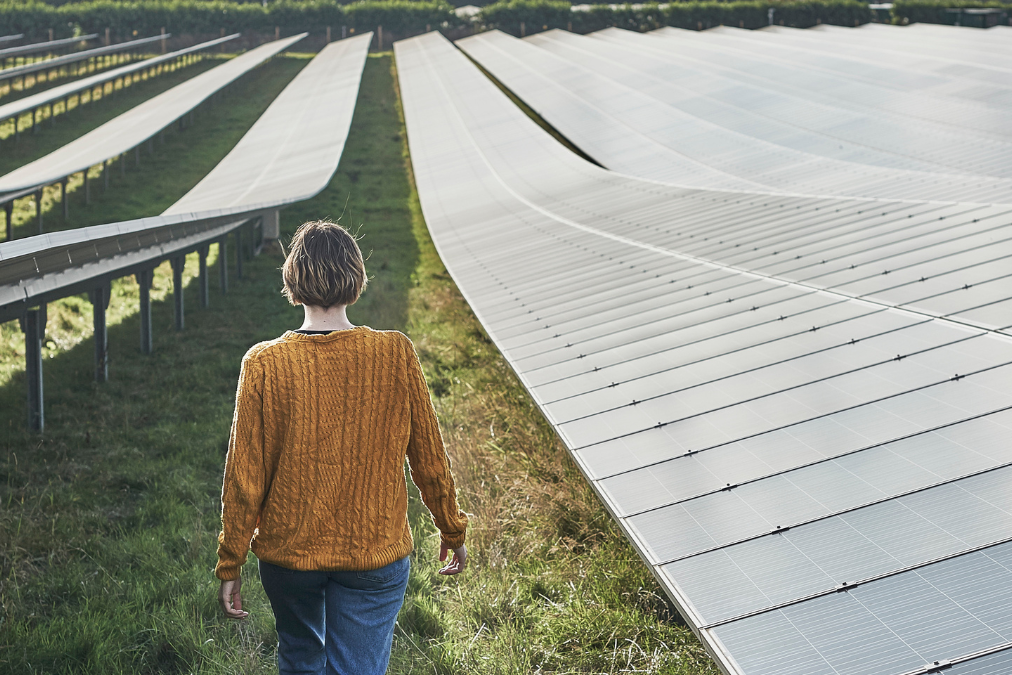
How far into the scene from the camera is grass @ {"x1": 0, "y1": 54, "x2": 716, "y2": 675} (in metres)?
5.32

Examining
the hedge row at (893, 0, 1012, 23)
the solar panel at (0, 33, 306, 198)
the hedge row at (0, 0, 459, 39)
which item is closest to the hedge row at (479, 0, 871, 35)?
the hedge row at (893, 0, 1012, 23)

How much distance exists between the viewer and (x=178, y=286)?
48.6 ft

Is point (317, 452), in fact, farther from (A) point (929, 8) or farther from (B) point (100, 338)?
(A) point (929, 8)

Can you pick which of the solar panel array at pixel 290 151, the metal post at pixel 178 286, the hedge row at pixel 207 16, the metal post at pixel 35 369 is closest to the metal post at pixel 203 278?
the solar panel array at pixel 290 151

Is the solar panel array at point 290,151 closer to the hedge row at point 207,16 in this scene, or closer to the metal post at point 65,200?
the metal post at point 65,200

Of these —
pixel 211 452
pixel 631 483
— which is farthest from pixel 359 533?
pixel 211 452

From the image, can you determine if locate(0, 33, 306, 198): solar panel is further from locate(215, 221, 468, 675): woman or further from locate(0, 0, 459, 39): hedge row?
locate(0, 0, 459, 39): hedge row

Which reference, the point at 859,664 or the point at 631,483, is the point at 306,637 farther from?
the point at 631,483

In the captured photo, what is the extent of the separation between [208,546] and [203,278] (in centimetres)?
1073

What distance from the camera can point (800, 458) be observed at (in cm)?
514

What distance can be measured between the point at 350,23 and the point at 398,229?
39.9m

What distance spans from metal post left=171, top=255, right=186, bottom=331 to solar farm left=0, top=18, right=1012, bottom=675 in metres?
0.07

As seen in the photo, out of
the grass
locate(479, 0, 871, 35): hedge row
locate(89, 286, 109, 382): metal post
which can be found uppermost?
locate(479, 0, 871, 35): hedge row

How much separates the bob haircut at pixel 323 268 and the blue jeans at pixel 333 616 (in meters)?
0.97
